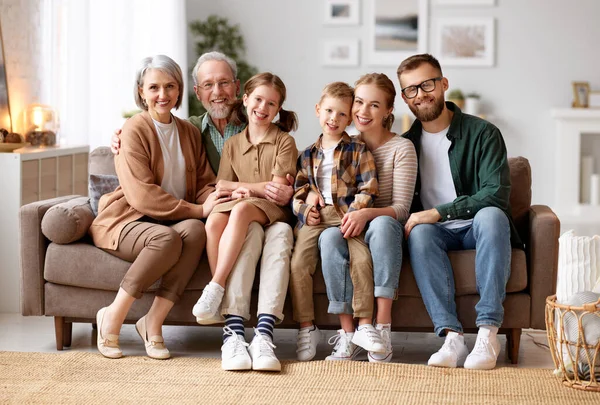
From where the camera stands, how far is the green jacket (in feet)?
9.82

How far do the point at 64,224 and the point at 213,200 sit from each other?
1.76ft

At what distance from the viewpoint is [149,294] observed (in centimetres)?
303

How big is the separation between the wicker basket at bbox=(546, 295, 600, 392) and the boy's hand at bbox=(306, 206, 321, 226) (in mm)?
841

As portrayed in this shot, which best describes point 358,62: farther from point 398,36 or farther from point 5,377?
point 5,377

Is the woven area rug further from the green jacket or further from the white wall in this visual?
the white wall

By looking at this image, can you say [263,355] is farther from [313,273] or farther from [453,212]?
[453,212]

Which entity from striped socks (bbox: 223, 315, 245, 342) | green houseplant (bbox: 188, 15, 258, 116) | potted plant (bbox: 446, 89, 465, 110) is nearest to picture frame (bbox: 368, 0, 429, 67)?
potted plant (bbox: 446, 89, 465, 110)

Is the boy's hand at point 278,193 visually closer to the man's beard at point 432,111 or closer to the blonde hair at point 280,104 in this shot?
the blonde hair at point 280,104

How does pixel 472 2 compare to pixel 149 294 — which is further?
pixel 472 2

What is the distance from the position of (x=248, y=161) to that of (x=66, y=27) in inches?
97.1

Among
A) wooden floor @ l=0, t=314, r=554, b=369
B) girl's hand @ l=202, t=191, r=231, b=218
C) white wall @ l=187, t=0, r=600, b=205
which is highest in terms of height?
white wall @ l=187, t=0, r=600, b=205

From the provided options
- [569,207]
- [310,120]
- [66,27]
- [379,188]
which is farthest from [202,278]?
[569,207]

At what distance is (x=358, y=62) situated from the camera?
23.7ft

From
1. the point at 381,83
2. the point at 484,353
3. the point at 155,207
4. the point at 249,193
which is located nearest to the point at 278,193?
the point at 249,193
